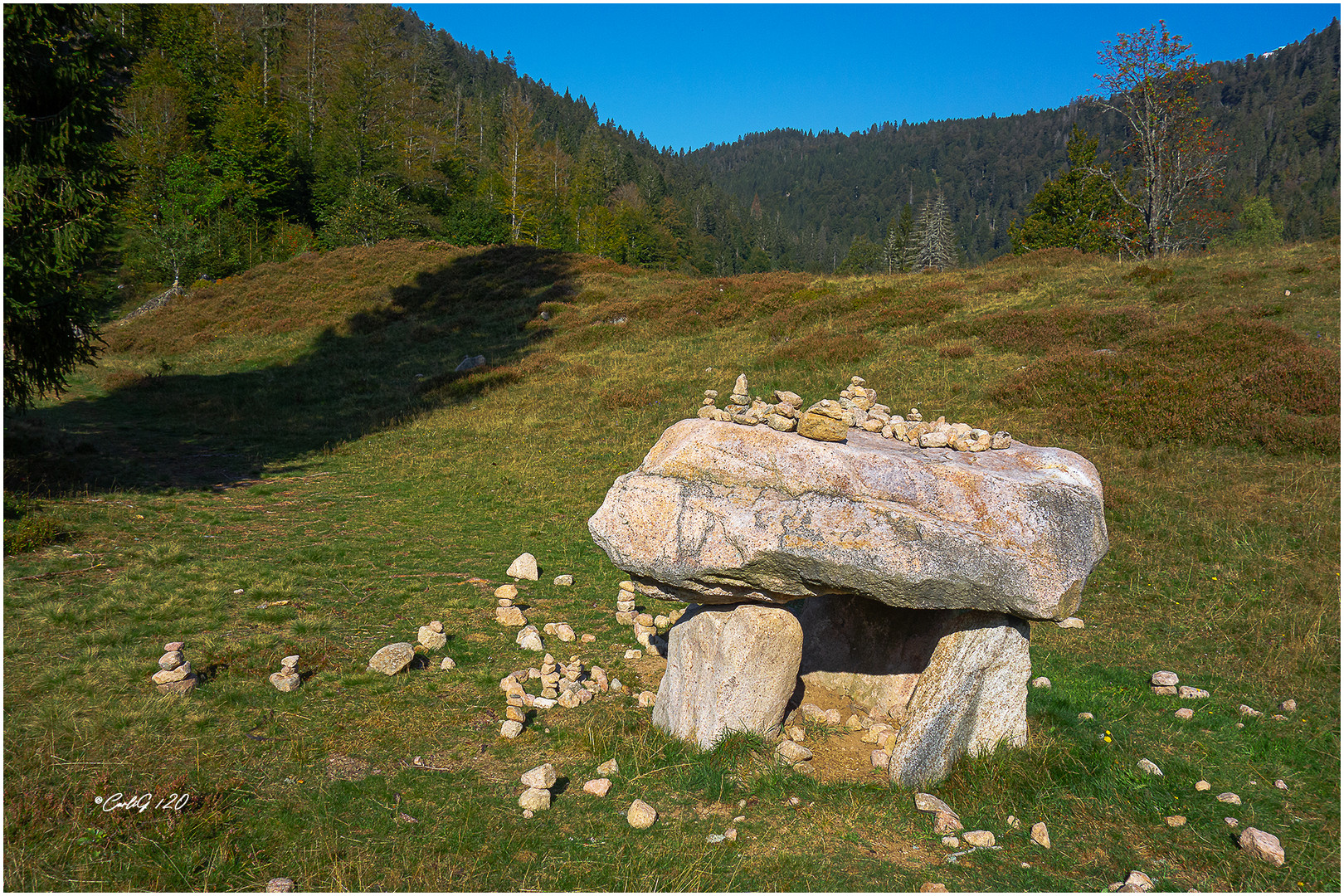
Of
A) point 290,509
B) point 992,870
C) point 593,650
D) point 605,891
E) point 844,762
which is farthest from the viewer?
point 290,509

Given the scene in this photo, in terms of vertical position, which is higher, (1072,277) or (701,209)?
(701,209)

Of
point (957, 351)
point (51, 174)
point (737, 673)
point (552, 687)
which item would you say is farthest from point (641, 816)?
point (957, 351)

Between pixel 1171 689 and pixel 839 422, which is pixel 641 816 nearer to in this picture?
pixel 839 422

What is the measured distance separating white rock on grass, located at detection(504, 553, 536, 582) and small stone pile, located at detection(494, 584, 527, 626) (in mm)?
790

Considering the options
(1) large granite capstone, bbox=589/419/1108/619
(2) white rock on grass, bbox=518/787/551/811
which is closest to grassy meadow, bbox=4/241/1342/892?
(2) white rock on grass, bbox=518/787/551/811

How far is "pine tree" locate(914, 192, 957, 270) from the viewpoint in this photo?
8775 cm

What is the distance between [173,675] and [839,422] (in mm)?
6741

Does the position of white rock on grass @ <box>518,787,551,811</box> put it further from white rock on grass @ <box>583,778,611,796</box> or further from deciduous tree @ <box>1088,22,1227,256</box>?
deciduous tree @ <box>1088,22,1227,256</box>

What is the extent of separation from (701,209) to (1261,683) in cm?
12764

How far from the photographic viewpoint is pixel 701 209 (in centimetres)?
12719

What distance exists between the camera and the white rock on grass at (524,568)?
11.2 m

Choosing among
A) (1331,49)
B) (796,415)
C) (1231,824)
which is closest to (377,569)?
(796,415)

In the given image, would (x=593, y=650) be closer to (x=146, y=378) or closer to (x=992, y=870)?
(x=992, y=870)

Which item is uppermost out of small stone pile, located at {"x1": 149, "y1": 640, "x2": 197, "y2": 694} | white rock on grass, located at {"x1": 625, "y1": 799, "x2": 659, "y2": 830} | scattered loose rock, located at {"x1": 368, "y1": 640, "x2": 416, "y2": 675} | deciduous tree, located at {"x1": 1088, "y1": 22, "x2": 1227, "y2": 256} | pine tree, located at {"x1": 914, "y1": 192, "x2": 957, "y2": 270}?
pine tree, located at {"x1": 914, "y1": 192, "x2": 957, "y2": 270}
